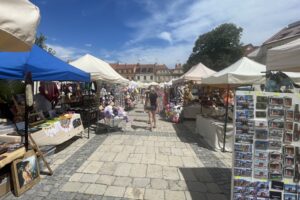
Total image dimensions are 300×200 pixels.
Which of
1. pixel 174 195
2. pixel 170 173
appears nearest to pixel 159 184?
pixel 174 195

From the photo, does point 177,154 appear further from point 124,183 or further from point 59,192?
point 59,192

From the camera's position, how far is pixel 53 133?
18.1 ft

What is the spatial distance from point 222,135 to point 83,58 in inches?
251

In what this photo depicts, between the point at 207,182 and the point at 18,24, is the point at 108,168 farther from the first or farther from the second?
the point at 18,24

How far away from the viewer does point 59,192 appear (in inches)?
144

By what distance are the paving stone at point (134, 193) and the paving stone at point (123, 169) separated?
2.09ft

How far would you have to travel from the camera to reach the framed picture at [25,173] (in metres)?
3.54

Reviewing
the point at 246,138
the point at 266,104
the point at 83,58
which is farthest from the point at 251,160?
the point at 83,58

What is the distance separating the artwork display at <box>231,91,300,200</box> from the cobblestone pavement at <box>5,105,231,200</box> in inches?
34.5

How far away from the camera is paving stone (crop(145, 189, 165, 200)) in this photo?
11.7 ft

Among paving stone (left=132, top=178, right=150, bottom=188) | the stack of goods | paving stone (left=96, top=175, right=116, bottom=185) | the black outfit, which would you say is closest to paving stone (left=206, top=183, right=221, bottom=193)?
paving stone (left=132, top=178, right=150, bottom=188)

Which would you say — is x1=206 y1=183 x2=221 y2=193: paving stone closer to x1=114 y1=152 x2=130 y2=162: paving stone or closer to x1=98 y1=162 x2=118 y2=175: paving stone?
x1=98 y1=162 x2=118 y2=175: paving stone

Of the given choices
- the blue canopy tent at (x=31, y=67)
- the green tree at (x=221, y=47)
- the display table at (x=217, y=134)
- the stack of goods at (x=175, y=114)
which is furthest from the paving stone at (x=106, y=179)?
the green tree at (x=221, y=47)

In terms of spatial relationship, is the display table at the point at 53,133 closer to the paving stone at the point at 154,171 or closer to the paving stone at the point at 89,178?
the paving stone at the point at 89,178
